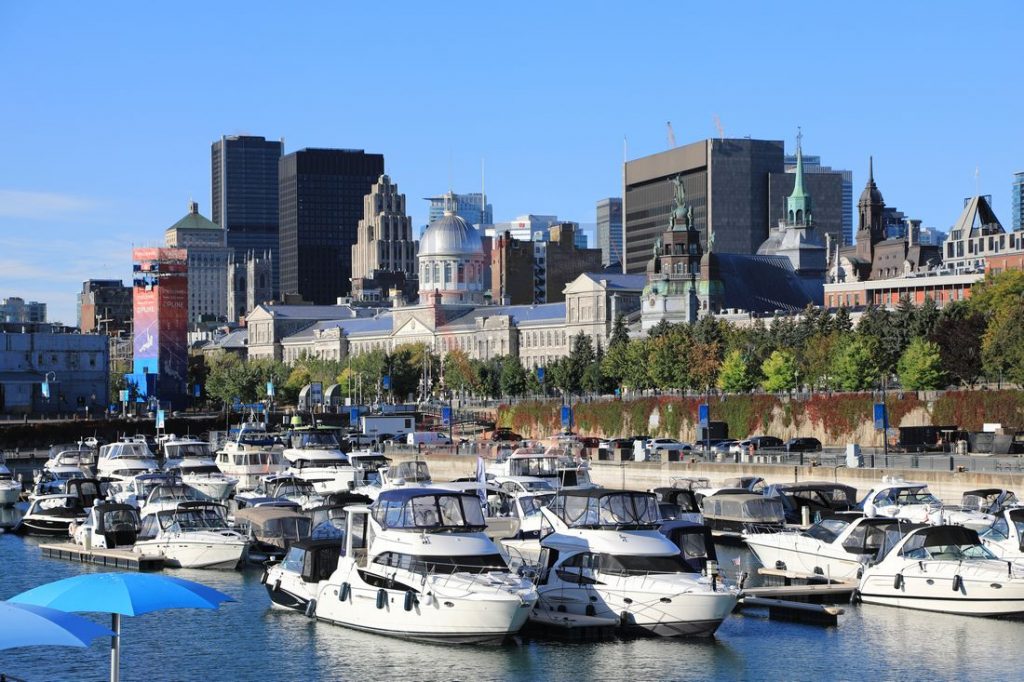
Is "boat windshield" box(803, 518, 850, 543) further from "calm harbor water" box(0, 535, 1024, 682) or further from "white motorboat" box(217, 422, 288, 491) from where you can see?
"white motorboat" box(217, 422, 288, 491)

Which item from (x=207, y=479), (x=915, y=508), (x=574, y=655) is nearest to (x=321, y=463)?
(x=207, y=479)

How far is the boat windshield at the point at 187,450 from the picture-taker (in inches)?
4218

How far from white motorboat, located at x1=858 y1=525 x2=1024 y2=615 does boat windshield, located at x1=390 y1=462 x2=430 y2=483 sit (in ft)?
95.5

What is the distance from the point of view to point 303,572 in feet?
169

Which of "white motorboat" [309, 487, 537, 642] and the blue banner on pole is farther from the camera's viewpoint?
the blue banner on pole

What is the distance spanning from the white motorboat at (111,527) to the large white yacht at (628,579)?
21504 millimetres

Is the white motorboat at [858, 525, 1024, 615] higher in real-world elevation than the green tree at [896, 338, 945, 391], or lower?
lower

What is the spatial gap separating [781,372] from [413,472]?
66.9m

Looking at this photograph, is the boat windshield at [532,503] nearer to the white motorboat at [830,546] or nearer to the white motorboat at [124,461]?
the white motorboat at [830,546]

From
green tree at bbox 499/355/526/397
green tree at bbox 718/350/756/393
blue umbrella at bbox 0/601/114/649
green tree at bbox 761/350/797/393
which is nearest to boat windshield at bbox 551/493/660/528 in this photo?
blue umbrella at bbox 0/601/114/649

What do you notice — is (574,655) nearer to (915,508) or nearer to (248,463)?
(915,508)

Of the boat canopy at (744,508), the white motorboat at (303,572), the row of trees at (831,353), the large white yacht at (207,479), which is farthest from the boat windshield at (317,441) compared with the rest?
the white motorboat at (303,572)

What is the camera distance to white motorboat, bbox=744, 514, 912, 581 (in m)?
55.2

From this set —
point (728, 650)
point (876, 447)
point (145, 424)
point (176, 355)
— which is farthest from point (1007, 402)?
point (176, 355)
